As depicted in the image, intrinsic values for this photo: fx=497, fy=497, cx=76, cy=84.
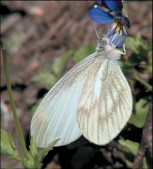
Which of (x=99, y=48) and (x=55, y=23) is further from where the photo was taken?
(x=55, y=23)

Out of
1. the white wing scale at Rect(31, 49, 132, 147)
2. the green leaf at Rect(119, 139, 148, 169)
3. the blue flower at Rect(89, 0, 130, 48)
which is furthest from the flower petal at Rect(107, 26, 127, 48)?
the green leaf at Rect(119, 139, 148, 169)

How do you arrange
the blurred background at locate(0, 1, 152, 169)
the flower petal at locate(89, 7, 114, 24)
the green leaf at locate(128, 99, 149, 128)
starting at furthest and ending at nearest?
the blurred background at locate(0, 1, 152, 169), the green leaf at locate(128, 99, 149, 128), the flower petal at locate(89, 7, 114, 24)

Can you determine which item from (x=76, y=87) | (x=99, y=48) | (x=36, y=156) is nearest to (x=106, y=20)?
(x=99, y=48)

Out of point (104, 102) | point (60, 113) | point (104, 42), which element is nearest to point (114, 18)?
point (104, 42)

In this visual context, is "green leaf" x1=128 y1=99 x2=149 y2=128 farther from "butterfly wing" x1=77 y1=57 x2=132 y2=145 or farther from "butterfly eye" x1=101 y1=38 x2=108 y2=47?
"butterfly eye" x1=101 y1=38 x2=108 y2=47

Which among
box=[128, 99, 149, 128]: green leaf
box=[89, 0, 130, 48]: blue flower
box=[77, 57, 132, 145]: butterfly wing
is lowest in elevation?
box=[128, 99, 149, 128]: green leaf

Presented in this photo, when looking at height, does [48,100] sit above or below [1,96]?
above

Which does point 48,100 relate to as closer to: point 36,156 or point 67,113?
point 67,113
